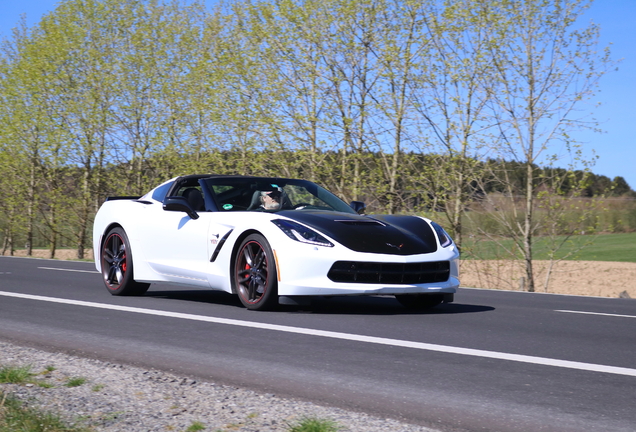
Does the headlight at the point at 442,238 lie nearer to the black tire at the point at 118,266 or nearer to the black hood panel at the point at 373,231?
the black hood panel at the point at 373,231

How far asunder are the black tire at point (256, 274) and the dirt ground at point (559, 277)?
889cm

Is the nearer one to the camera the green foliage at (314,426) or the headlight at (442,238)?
the green foliage at (314,426)

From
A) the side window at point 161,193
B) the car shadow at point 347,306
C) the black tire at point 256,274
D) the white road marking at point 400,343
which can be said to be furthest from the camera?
the side window at point 161,193

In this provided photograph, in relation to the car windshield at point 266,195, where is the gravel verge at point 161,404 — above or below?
below

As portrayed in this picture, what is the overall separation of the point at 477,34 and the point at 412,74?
5.58 feet

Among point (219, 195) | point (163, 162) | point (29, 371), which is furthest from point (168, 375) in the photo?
point (163, 162)

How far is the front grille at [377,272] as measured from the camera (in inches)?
303

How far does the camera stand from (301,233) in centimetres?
789

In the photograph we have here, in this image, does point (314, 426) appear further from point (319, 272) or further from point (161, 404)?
point (319, 272)

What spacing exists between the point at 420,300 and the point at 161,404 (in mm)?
4709

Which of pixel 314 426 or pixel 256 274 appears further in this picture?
pixel 256 274

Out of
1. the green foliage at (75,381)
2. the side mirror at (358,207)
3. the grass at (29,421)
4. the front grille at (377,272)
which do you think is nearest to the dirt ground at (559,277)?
the side mirror at (358,207)

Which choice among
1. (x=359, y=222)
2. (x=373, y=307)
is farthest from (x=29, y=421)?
(x=373, y=307)

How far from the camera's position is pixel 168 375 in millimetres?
5137
